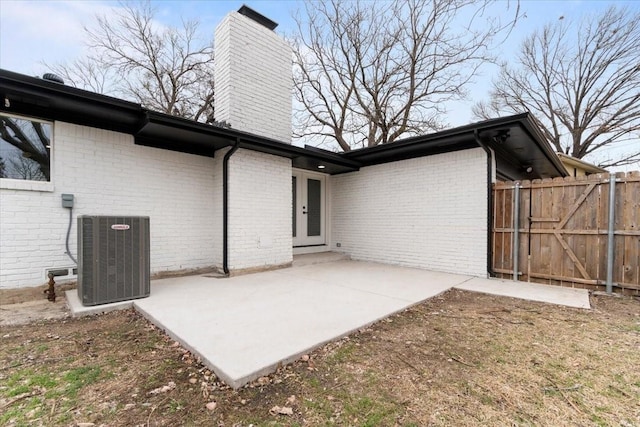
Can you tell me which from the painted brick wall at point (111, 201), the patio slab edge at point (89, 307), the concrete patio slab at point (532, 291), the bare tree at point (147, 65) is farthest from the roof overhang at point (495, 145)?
the bare tree at point (147, 65)

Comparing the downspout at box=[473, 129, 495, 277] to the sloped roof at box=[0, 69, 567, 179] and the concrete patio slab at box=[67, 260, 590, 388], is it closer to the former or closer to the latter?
the sloped roof at box=[0, 69, 567, 179]

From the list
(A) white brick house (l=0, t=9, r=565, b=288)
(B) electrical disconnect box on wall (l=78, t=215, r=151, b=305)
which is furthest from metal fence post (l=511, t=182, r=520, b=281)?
(B) electrical disconnect box on wall (l=78, t=215, r=151, b=305)

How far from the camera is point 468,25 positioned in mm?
2350

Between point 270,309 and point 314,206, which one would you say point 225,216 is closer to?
point 270,309

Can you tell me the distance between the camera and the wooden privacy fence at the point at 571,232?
424 centimetres

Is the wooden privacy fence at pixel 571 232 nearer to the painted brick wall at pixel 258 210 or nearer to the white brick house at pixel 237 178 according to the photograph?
the white brick house at pixel 237 178

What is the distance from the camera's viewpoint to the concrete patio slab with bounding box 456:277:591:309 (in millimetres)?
3914

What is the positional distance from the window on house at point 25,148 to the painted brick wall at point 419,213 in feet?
19.9

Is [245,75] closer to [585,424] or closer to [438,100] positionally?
[585,424]

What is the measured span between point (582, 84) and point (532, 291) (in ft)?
51.9

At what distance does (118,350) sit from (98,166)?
3.15 m

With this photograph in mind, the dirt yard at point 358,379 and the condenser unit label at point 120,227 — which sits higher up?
the condenser unit label at point 120,227

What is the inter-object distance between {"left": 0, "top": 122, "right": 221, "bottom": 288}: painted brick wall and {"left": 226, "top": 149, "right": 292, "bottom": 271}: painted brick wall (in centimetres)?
58

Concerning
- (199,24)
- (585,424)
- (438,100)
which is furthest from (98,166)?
(438,100)
